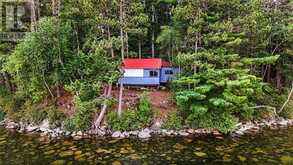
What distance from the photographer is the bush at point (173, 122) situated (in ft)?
71.8

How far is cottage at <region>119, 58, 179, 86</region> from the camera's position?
27594 millimetres

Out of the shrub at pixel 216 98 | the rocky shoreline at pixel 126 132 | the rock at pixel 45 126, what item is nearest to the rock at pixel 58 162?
the rocky shoreline at pixel 126 132

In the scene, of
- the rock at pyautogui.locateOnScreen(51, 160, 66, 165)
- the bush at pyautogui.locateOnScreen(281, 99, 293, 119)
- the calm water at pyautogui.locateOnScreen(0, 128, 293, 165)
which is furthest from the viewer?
the bush at pyautogui.locateOnScreen(281, 99, 293, 119)

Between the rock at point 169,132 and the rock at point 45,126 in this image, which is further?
the rock at point 45,126

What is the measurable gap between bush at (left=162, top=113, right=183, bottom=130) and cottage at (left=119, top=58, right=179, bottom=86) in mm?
5942

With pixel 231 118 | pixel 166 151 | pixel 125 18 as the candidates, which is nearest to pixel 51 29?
pixel 125 18

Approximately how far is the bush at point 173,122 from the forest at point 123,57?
65mm

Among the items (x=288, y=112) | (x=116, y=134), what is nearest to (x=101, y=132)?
(x=116, y=134)

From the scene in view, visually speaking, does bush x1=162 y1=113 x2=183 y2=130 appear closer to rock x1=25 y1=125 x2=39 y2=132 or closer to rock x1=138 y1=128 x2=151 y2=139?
rock x1=138 y1=128 x2=151 y2=139

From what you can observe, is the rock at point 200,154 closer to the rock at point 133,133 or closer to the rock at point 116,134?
the rock at point 133,133

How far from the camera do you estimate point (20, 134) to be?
21938 mm

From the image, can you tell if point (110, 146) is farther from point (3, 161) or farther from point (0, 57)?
point (0, 57)

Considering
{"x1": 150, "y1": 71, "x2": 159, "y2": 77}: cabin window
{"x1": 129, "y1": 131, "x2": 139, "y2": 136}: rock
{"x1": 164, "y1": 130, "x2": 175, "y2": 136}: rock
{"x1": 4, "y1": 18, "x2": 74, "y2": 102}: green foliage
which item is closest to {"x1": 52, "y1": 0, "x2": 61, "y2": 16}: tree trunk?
{"x1": 4, "y1": 18, "x2": 74, "y2": 102}: green foliage

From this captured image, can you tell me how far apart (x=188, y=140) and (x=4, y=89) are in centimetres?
1694
